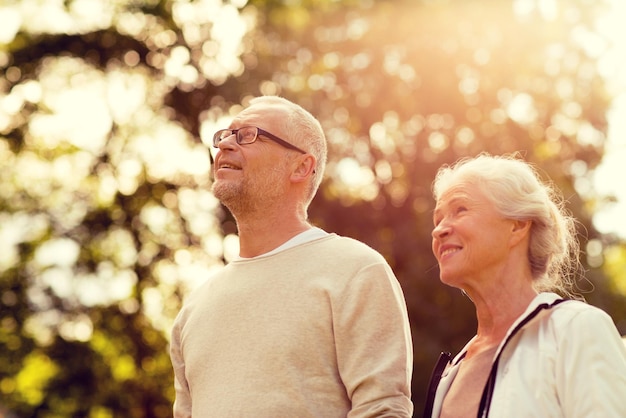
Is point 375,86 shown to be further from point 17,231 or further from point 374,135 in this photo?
point 17,231

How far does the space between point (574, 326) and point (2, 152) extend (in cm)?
Answer: 1869

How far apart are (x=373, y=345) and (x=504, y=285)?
54cm

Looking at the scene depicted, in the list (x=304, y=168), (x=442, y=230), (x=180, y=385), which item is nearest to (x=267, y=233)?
(x=304, y=168)

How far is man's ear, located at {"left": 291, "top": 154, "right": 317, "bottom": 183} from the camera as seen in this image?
13.6ft

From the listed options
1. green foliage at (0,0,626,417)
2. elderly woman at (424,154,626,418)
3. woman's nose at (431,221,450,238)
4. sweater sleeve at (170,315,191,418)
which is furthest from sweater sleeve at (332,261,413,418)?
green foliage at (0,0,626,417)

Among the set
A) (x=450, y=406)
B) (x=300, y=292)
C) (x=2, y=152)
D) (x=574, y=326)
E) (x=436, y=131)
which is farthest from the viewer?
(x=2, y=152)

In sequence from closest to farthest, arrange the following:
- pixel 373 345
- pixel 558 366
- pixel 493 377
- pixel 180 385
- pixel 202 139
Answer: pixel 558 366
pixel 493 377
pixel 373 345
pixel 180 385
pixel 202 139

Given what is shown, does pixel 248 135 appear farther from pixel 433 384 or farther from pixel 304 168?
pixel 433 384

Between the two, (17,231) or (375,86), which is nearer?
(375,86)

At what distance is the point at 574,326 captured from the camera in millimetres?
2916

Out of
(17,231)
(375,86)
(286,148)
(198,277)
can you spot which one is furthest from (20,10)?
(286,148)

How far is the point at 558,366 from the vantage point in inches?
114

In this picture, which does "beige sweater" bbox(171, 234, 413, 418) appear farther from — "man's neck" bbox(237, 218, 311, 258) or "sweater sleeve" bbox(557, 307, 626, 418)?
"sweater sleeve" bbox(557, 307, 626, 418)

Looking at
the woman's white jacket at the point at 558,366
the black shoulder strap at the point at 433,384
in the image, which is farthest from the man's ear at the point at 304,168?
the woman's white jacket at the point at 558,366
